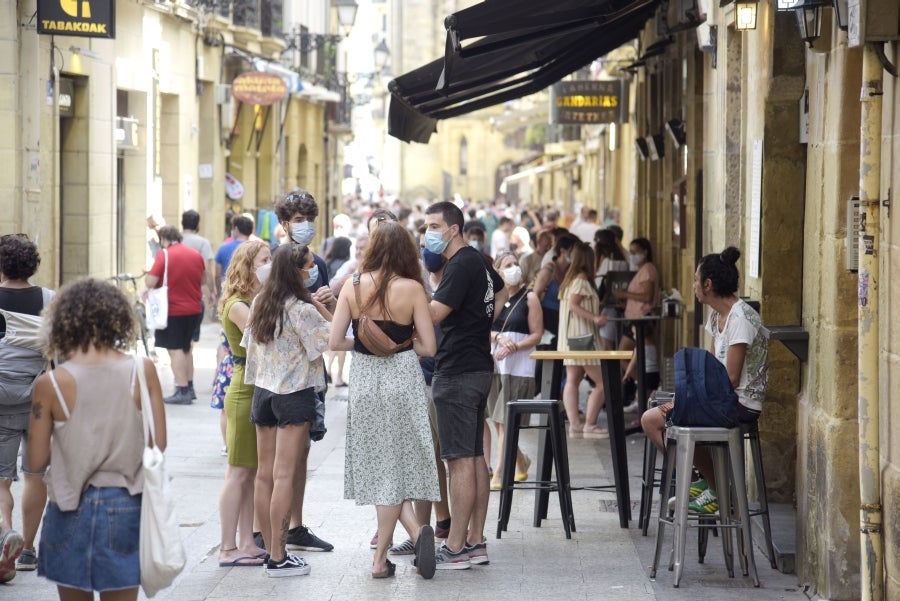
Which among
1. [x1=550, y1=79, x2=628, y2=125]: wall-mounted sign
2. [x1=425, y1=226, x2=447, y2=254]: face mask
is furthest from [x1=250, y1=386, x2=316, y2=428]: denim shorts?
[x1=550, y1=79, x2=628, y2=125]: wall-mounted sign

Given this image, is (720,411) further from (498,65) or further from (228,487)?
(498,65)

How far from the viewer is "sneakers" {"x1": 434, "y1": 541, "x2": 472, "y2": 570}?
26.1 feet

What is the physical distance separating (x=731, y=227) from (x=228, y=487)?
432 cm

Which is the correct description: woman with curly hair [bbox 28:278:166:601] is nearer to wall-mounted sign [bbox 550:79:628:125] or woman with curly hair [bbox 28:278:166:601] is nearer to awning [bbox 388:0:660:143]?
awning [bbox 388:0:660:143]

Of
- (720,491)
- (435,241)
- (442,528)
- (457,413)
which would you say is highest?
(435,241)

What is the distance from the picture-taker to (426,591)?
748cm

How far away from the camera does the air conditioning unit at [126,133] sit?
62.7ft

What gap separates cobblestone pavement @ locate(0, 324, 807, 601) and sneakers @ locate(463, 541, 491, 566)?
0.06 m

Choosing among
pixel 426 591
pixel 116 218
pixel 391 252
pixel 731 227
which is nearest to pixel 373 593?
pixel 426 591

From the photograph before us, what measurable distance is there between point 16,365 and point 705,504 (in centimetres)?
363

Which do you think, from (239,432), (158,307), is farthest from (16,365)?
(158,307)

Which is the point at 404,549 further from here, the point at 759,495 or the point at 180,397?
the point at 180,397

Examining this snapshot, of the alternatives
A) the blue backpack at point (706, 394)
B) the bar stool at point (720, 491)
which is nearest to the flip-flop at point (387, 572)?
the bar stool at point (720, 491)

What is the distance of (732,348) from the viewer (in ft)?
25.7
